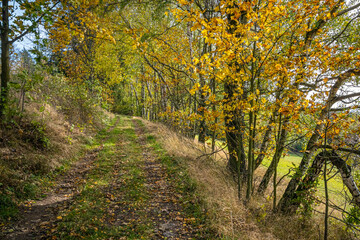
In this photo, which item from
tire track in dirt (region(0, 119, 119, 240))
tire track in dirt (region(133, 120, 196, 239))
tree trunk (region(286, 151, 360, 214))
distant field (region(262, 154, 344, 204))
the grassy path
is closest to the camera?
tire track in dirt (region(0, 119, 119, 240))

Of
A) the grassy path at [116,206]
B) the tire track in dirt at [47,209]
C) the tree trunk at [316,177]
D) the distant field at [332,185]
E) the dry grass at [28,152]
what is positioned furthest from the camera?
the distant field at [332,185]

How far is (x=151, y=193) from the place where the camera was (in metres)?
5.29

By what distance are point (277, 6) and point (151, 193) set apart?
509cm

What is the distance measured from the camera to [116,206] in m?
4.52

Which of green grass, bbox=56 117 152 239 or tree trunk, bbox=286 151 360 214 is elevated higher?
tree trunk, bbox=286 151 360 214

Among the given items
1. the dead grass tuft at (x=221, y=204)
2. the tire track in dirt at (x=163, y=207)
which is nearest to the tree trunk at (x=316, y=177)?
the dead grass tuft at (x=221, y=204)

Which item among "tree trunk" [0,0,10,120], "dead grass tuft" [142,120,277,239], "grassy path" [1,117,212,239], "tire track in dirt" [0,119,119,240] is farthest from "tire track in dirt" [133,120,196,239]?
"tree trunk" [0,0,10,120]

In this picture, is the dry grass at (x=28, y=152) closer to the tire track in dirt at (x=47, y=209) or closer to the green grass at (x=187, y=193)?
the tire track in dirt at (x=47, y=209)

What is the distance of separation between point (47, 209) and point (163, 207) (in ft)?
7.95

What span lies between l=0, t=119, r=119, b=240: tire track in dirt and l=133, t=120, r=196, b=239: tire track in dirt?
1.83 m

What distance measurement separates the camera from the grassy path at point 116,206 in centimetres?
354

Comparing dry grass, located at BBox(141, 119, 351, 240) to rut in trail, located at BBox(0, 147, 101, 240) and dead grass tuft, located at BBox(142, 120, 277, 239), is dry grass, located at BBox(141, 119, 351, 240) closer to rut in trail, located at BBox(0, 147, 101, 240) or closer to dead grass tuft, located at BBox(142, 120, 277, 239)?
dead grass tuft, located at BBox(142, 120, 277, 239)

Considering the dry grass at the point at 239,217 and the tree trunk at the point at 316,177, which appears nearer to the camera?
the dry grass at the point at 239,217

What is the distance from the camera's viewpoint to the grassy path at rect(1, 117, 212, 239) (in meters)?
3.54
